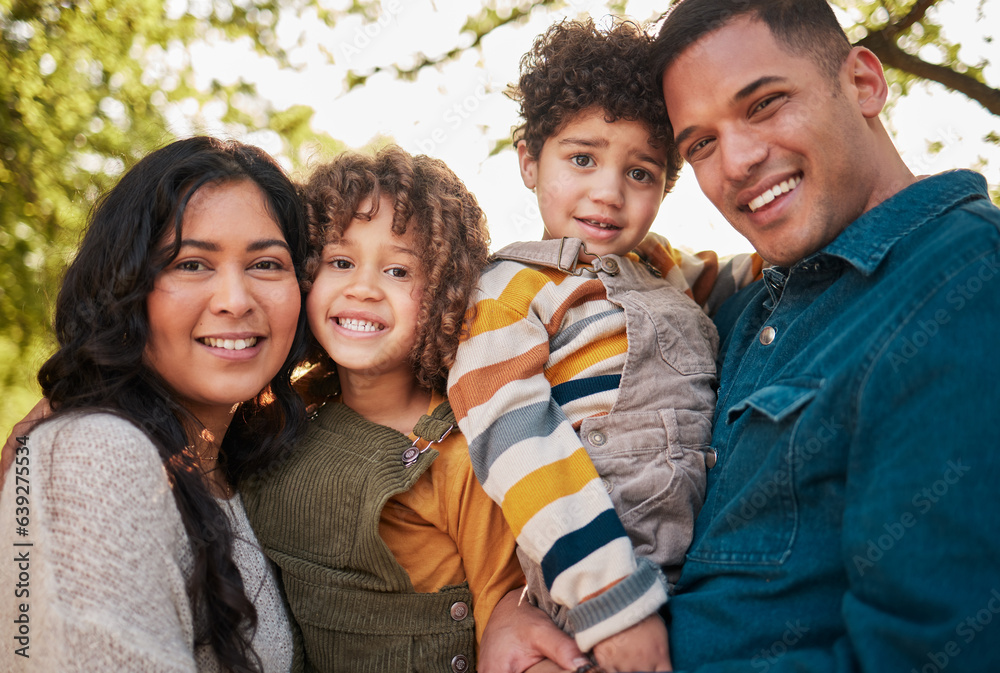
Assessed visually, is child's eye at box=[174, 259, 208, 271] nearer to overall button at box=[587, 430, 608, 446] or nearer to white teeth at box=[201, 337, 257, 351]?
white teeth at box=[201, 337, 257, 351]

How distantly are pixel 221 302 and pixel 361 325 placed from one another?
487 millimetres

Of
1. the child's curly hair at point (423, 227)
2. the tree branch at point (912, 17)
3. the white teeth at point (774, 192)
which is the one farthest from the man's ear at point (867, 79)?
the child's curly hair at point (423, 227)

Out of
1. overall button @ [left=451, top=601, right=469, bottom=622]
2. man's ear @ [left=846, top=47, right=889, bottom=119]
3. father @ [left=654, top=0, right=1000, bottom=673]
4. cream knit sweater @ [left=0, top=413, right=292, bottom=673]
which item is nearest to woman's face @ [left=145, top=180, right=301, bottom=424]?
cream knit sweater @ [left=0, top=413, right=292, bottom=673]

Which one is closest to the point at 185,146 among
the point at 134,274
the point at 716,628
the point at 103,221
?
the point at 103,221

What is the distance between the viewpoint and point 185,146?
2.27 metres

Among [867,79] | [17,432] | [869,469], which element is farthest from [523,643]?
[867,79]

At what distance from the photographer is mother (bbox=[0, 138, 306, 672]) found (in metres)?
1.61

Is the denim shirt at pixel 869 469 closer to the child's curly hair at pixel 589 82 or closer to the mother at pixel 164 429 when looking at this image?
the child's curly hair at pixel 589 82

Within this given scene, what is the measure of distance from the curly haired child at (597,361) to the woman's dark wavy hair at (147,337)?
31.2 inches

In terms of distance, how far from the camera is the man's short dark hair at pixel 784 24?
2.08 metres

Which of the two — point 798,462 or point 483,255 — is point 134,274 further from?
point 798,462

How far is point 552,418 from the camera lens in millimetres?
2098

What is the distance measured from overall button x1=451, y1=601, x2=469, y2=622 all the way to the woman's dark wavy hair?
0.63 m

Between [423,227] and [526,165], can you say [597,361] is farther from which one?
[526,165]
